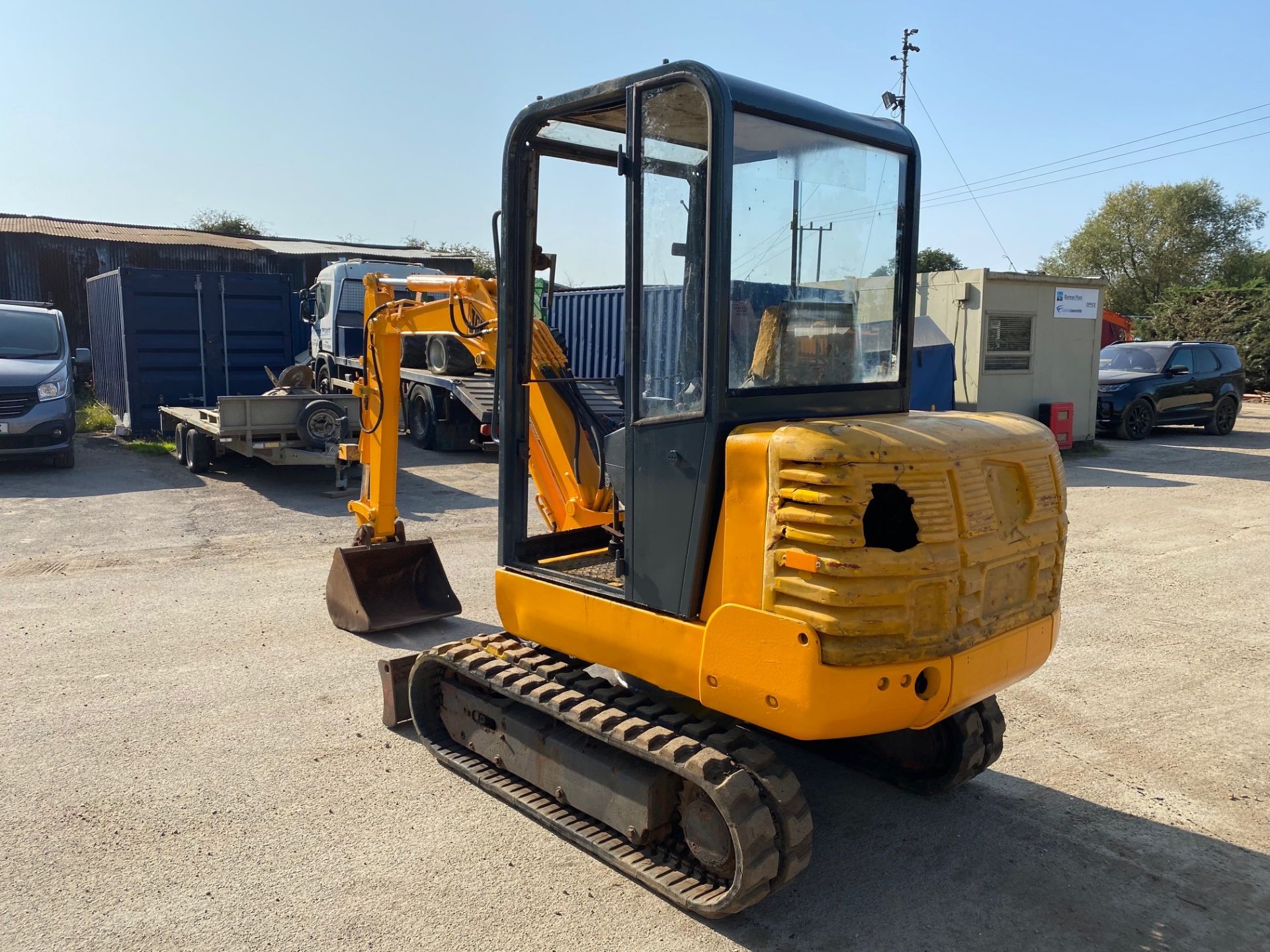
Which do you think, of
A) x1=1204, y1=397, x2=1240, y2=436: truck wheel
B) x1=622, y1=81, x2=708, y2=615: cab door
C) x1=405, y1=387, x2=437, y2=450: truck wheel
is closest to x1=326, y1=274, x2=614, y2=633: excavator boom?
x1=622, y1=81, x2=708, y2=615: cab door

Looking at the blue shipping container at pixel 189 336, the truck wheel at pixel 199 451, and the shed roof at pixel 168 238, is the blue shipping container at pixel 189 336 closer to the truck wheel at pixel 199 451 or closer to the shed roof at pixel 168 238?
the truck wheel at pixel 199 451

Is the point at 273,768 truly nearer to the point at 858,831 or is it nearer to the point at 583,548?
the point at 583,548

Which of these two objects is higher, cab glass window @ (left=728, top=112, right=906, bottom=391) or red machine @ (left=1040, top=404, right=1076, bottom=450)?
cab glass window @ (left=728, top=112, right=906, bottom=391)

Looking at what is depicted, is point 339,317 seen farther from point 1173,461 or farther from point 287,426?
point 1173,461

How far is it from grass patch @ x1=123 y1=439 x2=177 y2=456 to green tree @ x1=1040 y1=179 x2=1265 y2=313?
38.2m

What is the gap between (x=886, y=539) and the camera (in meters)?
3.12

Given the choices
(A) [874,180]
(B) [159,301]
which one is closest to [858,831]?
(A) [874,180]

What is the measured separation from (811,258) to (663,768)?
6.35 ft

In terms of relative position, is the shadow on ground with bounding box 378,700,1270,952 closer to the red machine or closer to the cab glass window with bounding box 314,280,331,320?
the red machine

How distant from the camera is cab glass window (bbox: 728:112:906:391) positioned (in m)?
3.38

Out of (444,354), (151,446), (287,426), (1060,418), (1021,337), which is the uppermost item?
(1021,337)

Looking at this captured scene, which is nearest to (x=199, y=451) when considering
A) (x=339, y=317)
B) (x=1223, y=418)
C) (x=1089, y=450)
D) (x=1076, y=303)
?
(x=339, y=317)

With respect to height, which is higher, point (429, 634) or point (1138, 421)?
point (1138, 421)

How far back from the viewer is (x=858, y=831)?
4027 millimetres
